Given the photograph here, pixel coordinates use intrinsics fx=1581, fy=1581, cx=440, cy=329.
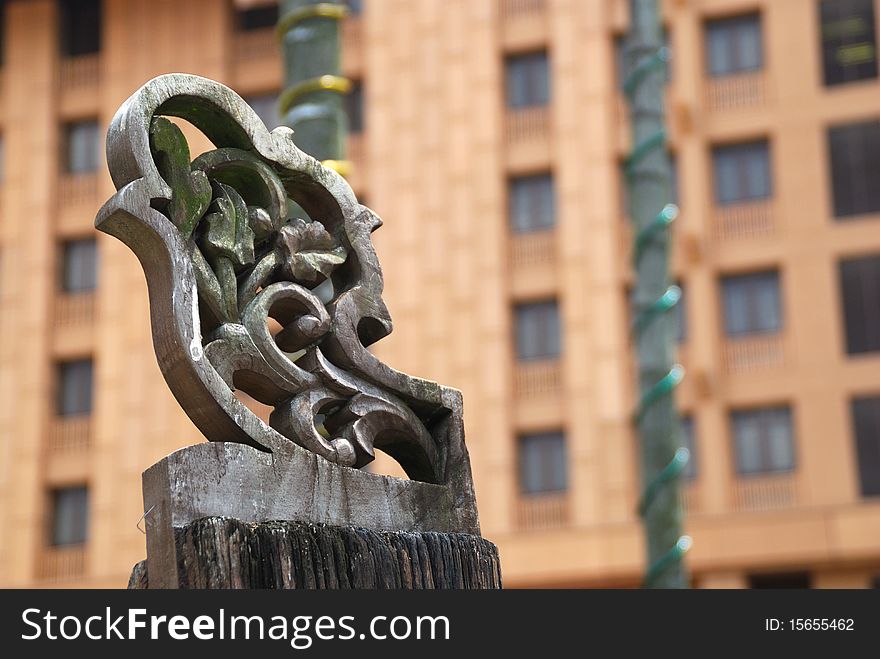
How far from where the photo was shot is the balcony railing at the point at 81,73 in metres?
34.7

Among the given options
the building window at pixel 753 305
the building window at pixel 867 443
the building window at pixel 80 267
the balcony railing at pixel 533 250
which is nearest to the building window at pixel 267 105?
the building window at pixel 80 267

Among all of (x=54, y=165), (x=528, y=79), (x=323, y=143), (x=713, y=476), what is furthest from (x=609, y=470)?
(x=323, y=143)

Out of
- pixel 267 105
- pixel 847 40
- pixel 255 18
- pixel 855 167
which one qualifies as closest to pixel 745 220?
pixel 855 167

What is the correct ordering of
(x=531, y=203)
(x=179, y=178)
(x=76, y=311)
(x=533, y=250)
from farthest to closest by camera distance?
1. (x=76, y=311)
2. (x=531, y=203)
3. (x=533, y=250)
4. (x=179, y=178)

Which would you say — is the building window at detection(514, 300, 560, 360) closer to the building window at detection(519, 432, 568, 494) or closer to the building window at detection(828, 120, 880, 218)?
the building window at detection(519, 432, 568, 494)

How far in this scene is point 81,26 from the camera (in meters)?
35.6

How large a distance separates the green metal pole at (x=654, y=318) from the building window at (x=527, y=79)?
21.5m

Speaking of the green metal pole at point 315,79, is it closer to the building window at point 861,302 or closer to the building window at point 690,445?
the building window at point 690,445

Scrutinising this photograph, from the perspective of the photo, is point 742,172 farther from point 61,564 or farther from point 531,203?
point 61,564

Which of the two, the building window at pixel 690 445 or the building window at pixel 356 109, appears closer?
the building window at pixel 690 445

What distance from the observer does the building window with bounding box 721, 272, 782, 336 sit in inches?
1158

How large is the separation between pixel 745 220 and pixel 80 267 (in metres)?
14.0

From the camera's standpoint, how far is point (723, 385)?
2898 cm

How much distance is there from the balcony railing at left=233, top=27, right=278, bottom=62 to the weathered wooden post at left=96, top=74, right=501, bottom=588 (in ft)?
102
